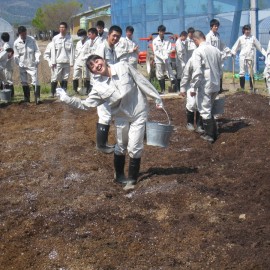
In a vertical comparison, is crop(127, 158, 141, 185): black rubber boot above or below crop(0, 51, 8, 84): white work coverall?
below

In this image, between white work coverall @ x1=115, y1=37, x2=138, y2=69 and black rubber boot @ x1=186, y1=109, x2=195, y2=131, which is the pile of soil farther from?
white work coverall @ x1=115, y1=37, x2=138, y2=69

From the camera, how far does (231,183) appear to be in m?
6.53

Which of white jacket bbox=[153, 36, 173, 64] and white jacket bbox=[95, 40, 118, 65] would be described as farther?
white jacket bbox=[153, 36, 173, 64]

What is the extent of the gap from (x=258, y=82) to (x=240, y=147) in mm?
8665

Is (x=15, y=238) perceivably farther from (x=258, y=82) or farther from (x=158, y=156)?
(x=258, y=82)

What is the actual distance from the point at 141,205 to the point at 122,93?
4.00ft

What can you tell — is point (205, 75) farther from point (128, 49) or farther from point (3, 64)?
point (3, 64)

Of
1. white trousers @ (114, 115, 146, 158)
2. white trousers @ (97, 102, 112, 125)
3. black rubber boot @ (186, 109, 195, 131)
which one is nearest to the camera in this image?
white trousers @ (114, 115, 146, 158)

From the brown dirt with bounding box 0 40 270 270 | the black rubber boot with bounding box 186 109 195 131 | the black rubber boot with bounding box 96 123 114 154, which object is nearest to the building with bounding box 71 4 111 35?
the black rubber boot with bounding box 186 109 195 131

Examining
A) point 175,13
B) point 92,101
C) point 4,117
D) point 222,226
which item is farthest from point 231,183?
point 175,13

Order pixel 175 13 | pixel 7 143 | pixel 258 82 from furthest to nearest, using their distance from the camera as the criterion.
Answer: pixel 175 13 → pixel 258 82 → pixel 7 143

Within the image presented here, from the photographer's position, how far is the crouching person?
6188 millimetres

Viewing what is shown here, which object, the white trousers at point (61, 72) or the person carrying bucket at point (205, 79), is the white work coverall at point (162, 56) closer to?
the white trousers at point (61, 72)

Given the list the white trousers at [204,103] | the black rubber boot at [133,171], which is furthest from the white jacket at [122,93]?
the white trousers at [204,103]
